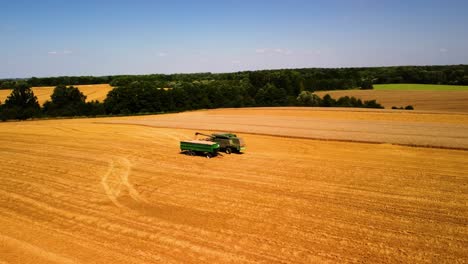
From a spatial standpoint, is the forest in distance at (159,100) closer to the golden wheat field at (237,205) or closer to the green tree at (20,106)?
the green tree at (20,106)

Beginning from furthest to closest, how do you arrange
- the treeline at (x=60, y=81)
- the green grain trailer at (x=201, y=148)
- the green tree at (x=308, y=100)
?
the treeline at (x=60, y=81) < the green tree at (x=308, y=100) < the green grain trailer at (x=201, y=148)

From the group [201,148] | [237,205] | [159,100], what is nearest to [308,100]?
[159,100]

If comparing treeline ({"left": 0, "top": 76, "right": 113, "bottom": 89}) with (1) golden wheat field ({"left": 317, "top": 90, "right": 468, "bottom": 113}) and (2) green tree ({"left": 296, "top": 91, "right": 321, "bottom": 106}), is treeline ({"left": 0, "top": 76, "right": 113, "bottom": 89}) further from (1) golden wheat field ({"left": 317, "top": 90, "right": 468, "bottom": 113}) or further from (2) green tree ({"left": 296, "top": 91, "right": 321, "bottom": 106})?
(1) golden wheat field ({"left": 317, "top": 90, "right": 468, "bottom": 113})

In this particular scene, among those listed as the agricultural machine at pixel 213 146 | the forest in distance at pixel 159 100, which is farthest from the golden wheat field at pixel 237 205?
the forest in distance at pixel 159 100

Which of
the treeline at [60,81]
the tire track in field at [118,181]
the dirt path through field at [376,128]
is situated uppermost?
the treeline at [60,81]

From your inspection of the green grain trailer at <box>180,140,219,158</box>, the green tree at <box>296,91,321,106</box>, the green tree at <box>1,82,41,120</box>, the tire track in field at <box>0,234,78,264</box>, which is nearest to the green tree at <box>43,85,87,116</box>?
the green tree at <box>1,82,41,120</box>

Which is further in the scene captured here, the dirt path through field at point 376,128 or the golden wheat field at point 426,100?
the golden wheat field at point 426,100

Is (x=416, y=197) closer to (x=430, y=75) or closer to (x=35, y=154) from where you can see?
(x=35, y=154)

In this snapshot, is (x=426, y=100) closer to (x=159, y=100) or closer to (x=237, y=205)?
(x=159, y=100)
